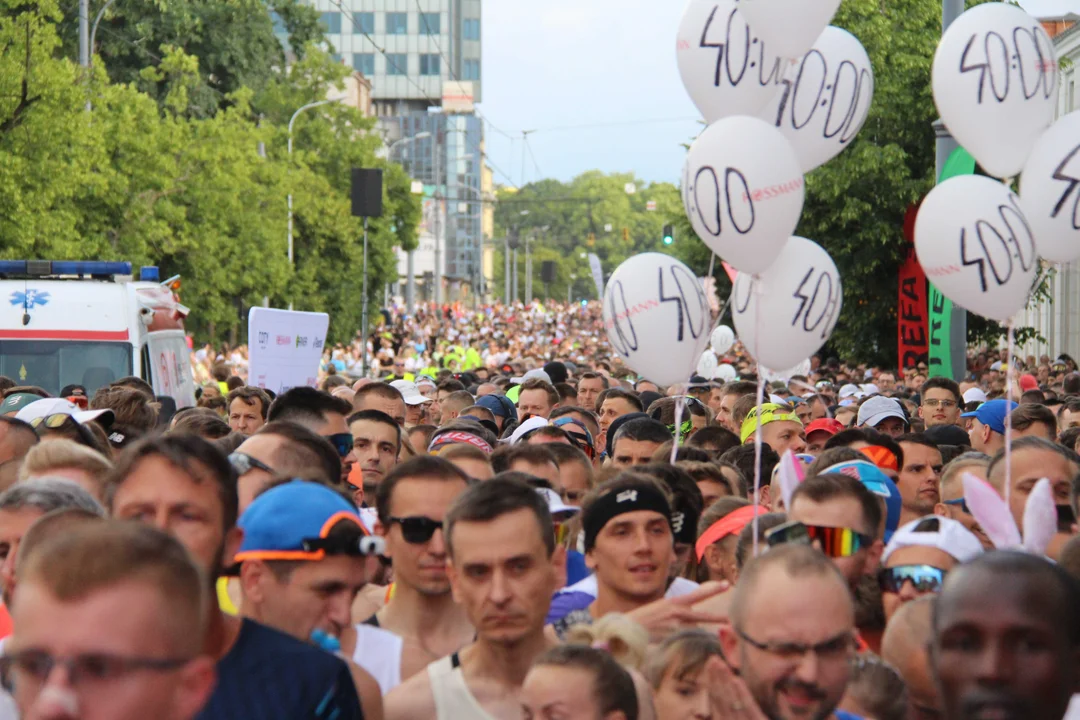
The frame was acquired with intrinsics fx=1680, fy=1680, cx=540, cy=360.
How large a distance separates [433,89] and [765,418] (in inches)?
5801

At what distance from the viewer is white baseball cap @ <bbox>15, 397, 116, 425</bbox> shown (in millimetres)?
8448

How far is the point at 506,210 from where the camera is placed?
199 meters

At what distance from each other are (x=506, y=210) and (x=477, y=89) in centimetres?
3508

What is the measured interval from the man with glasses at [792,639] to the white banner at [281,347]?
1203 centimetres

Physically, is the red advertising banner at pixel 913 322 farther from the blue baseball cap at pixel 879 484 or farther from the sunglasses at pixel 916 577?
the sunglasses at pixel 916 577

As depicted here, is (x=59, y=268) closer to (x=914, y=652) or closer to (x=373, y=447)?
(x=373, y=447)

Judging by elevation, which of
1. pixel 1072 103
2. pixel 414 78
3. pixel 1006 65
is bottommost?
pixel 1006 65

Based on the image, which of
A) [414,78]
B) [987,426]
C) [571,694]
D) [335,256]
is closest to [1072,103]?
[335,256]

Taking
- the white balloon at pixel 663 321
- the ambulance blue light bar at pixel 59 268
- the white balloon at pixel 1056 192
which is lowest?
the white balloon at pixel 663 321

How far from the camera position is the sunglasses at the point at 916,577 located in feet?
16.3

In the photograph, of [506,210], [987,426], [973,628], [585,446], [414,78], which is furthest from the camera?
[506,210]

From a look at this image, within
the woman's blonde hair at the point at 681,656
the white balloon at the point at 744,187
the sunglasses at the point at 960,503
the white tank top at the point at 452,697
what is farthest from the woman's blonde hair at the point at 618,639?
the white balloon at the point at 744,187

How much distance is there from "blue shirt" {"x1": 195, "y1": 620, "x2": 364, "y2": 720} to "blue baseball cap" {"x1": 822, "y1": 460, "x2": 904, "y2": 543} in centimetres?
335

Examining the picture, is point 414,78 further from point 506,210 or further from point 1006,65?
point 1006,65
